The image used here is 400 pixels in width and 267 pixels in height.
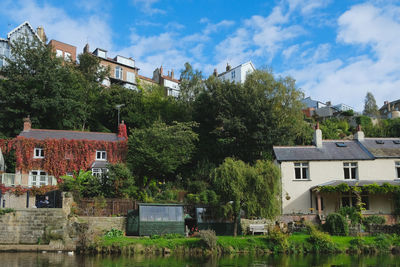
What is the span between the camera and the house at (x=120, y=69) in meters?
67.1

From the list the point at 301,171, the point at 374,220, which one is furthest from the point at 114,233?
the point at 374,220

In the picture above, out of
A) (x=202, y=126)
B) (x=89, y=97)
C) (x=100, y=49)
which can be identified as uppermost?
(x=100, y=49)

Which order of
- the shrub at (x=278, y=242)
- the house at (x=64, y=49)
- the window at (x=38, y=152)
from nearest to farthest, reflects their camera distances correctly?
the shrub at (x=278, y=242) < the window at (x=38, y=152) < the house at (x=64, y=49)

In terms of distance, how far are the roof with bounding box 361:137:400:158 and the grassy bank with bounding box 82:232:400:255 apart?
1076cm

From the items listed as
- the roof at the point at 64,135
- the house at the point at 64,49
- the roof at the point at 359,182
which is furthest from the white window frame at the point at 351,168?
the house at the point at 64,49

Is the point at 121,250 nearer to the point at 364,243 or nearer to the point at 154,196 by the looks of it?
the point at 154,196

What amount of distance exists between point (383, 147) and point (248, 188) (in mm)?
17638

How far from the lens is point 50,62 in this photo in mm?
44344

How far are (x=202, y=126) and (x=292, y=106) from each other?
36.3ft

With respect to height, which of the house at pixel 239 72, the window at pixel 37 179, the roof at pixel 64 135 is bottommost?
the window at pixel 37 179

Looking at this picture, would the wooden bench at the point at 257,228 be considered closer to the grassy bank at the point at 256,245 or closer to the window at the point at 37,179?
the grassy bank at the point at 256,245

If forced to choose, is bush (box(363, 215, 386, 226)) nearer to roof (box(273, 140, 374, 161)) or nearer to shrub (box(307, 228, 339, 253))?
shrub (box(307, 228, 339, 253))

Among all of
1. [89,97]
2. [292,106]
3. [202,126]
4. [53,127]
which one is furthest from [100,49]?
[292,106]

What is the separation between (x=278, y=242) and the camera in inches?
909
